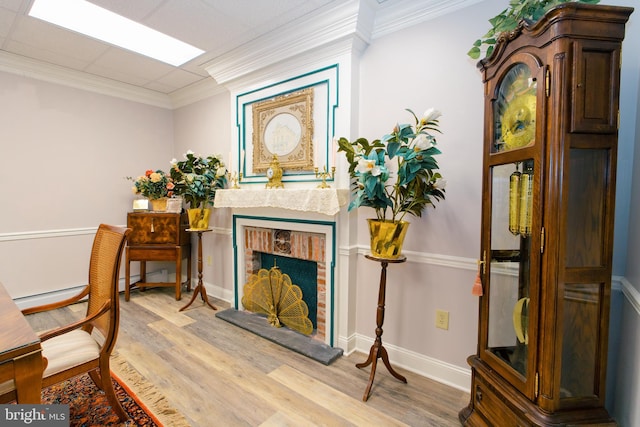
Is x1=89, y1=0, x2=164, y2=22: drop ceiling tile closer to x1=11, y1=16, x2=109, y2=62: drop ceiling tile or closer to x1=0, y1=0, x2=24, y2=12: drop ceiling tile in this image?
x1=0, y1=0, x2=24, y2=12: drop ceiling tile

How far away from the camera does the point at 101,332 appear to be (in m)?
1.62

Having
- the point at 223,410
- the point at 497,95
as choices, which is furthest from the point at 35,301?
the point at 497,95

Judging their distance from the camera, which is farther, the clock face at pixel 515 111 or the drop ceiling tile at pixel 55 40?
the drop ceiling tile at pixel 55 40

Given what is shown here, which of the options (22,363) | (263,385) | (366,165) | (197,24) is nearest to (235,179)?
(197,24)

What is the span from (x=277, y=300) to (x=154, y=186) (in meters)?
2.05

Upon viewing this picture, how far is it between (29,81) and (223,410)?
3.72 meters

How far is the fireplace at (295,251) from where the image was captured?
2.43 metres

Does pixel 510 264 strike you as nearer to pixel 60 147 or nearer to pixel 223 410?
pixel 223 410

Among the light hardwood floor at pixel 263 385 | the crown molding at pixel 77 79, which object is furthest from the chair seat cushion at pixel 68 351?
the crown molding at pixel 77 79

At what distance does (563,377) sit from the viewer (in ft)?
3.94

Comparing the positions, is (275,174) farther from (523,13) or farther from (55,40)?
(55,40)

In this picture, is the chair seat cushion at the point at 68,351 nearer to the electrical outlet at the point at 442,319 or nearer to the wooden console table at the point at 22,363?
the wooden console table at the point at 22,363

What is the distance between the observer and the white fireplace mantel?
7.09ft

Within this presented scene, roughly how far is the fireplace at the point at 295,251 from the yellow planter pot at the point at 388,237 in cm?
60
